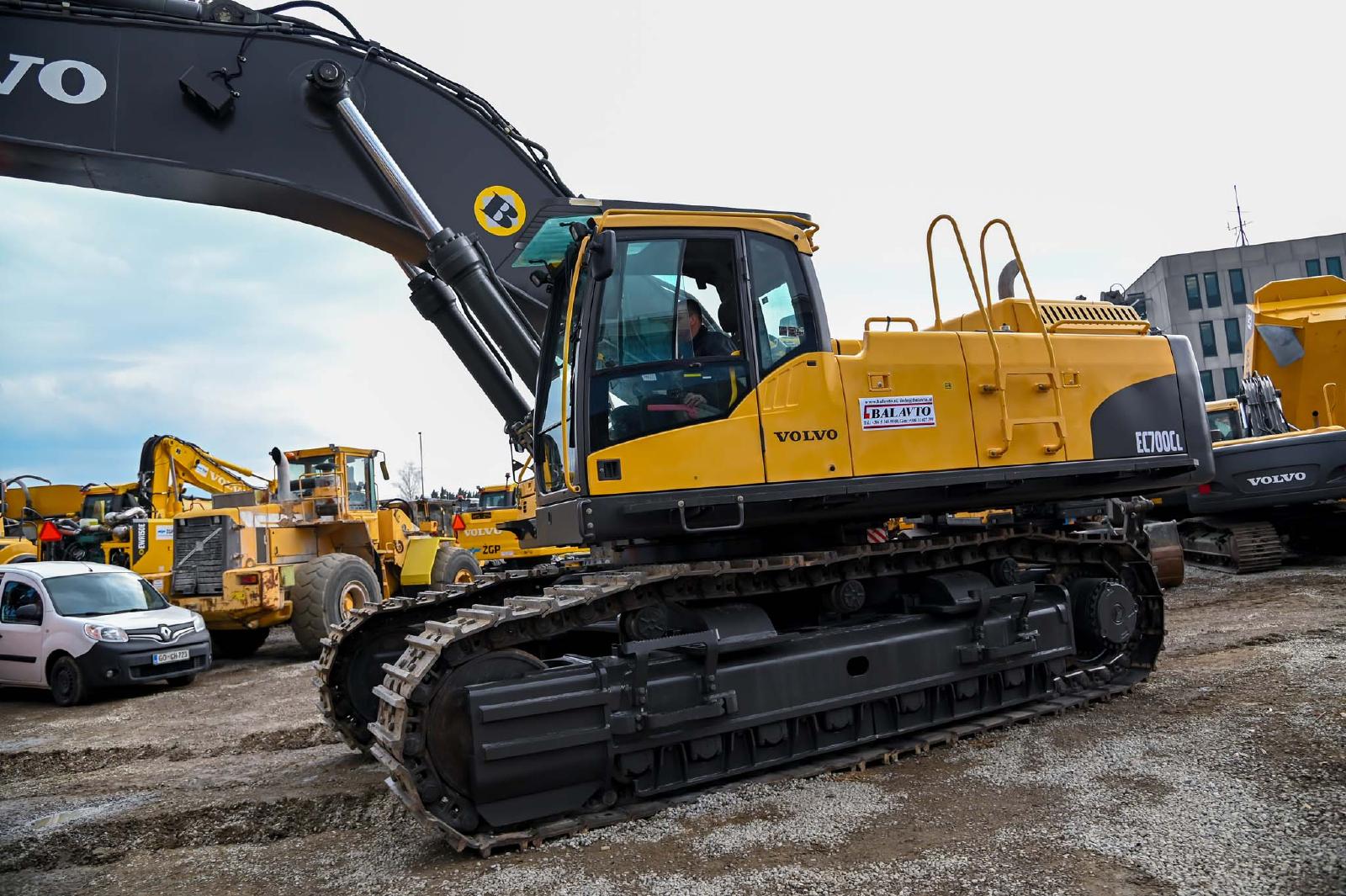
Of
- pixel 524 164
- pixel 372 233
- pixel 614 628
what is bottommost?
pixel 614 628

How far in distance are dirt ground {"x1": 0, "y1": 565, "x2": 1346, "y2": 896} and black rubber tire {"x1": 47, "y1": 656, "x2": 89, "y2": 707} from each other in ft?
11.5

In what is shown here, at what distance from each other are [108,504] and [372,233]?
18486 mm

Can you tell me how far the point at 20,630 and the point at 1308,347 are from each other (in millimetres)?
17935

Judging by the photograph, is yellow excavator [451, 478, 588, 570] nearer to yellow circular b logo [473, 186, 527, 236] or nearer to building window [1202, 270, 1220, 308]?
yellow circular b logo [473, 186, 527, 236]

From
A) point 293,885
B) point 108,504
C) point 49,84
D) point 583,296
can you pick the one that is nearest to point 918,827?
point 293,885

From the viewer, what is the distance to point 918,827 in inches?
180

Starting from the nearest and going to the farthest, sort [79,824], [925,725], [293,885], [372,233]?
[293,885] → [79,824] → [925,725] → [372,233]

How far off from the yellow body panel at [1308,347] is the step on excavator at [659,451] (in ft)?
28.6

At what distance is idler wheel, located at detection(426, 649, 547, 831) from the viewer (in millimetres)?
4656

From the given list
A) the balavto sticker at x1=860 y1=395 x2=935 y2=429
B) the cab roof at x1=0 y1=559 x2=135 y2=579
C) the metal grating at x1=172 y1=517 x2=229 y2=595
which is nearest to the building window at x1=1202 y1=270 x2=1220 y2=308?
the metal grating at x1=172 y1=517 x2=229 y2=595

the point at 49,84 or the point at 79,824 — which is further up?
the point at 49,84

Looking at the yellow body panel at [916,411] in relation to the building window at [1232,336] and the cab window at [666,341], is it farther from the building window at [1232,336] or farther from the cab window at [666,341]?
the building window at [1232,336]

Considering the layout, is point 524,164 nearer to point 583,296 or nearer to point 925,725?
point 583,296

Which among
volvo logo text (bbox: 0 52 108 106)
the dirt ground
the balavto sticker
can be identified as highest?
volvo logo text (bbox: 0 52 108 106)
